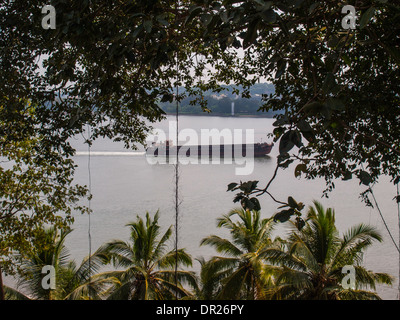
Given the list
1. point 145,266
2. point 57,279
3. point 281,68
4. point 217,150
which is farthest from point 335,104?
→ point 217,150

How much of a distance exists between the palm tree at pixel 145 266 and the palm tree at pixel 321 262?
1.48 m

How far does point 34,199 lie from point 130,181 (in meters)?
8.94

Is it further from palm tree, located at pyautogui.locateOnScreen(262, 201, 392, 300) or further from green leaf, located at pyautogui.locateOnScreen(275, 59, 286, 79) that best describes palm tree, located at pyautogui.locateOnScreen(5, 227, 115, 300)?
green leaf, located at pyautogui.locateOnScreen(275, 59, 286, 79)

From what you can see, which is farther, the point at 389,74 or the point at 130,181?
the point at 130,181

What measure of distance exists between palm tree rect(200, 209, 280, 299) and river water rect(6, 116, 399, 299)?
104 inches

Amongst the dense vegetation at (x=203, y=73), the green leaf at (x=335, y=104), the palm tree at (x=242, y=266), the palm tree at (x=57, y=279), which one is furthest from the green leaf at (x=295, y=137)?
the palm tree at (x=57, y=279)

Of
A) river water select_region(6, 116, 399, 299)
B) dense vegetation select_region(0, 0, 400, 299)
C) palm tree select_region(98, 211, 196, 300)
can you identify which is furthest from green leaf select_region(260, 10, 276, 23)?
river water select_region(6, 116, 399, 299)

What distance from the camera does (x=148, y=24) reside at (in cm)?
145

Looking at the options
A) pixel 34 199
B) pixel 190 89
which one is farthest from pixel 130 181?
pixel 190 89

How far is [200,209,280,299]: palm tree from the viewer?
19.9 feet

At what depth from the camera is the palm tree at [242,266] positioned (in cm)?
607

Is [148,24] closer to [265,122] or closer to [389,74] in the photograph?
[389,74]

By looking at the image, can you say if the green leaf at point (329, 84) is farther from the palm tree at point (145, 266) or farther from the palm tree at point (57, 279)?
the palm tree at point (145, 266)

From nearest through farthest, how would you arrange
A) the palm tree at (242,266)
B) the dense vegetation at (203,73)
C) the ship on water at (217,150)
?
the dense vegetation at (203,73) → the palm tree at (242,266) → the ship on water at (217,150)
